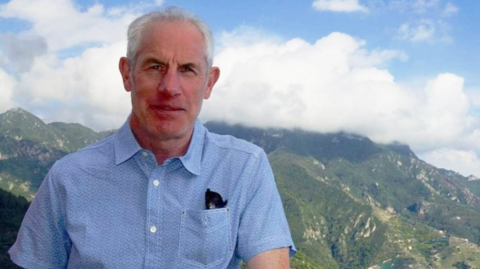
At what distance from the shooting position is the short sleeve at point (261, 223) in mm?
4395

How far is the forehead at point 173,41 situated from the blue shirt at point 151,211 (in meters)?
0.79

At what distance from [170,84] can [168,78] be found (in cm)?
5

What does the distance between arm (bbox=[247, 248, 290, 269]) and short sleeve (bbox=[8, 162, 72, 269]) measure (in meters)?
1.76

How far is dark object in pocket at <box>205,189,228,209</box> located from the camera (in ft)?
14.8

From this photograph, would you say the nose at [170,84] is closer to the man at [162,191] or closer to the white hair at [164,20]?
the man at [162,191]

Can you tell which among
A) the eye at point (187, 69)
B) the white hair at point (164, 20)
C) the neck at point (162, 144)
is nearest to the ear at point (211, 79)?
the white hair at point (164, 20)

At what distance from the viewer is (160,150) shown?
4770 millimetres

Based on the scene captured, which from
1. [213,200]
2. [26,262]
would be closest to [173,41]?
[213,200]

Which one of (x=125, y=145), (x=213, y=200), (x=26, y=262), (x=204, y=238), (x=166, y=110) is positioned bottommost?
(x=26, y=262)

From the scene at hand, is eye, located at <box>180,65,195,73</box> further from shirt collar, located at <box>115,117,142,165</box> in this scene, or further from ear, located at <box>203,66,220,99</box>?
shirt collar, located at <box>115,117,142,165</box>

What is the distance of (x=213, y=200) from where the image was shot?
453 centimetres

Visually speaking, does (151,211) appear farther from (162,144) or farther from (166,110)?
(166,110)

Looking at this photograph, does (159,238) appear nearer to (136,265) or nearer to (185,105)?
(136,265)

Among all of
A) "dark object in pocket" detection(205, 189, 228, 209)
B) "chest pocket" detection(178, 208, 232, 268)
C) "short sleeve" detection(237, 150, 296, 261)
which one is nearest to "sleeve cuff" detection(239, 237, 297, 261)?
"short sleeve" detection(237, 150, 296, 261)
